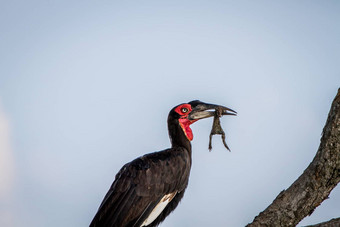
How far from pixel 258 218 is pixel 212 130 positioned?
2316 mm

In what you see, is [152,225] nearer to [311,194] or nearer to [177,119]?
[177,119]

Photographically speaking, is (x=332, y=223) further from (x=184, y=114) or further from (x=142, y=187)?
(x=184, y=114)

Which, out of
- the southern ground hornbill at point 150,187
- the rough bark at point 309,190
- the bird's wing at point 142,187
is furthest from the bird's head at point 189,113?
the rough bark at point 309,190

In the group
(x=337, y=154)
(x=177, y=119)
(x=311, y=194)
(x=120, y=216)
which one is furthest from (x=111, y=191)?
(x=337, y=154)

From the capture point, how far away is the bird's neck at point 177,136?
682 cm

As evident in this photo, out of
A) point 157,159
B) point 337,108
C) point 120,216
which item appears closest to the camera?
point 337,108

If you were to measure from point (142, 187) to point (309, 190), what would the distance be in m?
2.28

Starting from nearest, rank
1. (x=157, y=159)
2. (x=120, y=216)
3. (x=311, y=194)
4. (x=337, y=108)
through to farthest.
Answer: (x=337, y=108), (x=311, y=194), (x=120, y=216), (x=157, y=159)

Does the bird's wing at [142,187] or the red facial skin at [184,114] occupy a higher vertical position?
the red facial skin at [184,114]

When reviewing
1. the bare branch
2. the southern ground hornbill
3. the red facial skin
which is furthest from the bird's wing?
the bare branch

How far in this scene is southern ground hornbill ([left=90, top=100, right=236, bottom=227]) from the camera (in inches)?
215

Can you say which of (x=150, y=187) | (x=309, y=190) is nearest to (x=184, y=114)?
(x=150, y=187)

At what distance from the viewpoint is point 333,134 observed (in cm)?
436

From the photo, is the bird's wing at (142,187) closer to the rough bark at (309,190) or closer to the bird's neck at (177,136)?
the bird's neck at (177,136)
